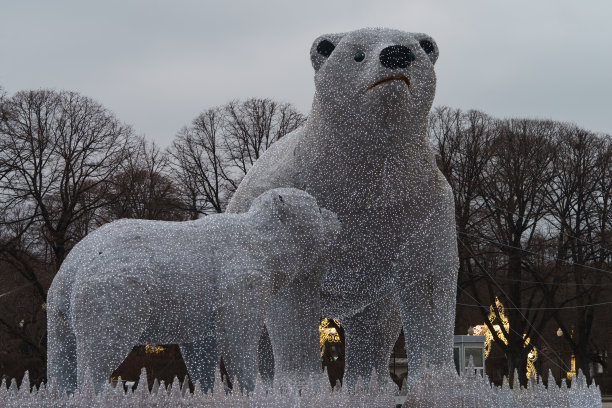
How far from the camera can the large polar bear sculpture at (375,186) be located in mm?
6887

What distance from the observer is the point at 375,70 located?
673cm

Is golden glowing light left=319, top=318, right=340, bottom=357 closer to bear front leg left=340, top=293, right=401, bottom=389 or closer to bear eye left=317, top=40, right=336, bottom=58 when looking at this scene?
bear front leg left=340, top=293, right=401, bottom=389

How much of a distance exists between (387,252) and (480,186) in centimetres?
1453

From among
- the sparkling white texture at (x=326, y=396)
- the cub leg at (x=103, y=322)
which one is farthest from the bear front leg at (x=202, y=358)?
the cub leg at (x=103, y=322)

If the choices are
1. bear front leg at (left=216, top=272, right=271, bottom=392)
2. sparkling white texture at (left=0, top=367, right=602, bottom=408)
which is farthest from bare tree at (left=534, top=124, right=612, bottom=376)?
bear front leg at (left=216, top=272, right=271, bottom=392)

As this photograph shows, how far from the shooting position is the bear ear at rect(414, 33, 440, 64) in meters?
7.23

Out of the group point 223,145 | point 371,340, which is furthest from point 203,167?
point 371,340

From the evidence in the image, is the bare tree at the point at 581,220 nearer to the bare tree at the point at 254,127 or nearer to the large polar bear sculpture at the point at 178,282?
the bare tree at the point at 254,127

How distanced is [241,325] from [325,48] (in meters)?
2.37

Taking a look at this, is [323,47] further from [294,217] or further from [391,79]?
[294,217]

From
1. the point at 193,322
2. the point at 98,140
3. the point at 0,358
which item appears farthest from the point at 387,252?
the point at 0,358

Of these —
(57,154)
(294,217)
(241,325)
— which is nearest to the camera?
(241,325)

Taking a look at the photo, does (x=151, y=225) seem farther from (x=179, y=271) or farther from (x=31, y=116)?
(x=31, y=116)

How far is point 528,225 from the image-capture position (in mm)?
21953
